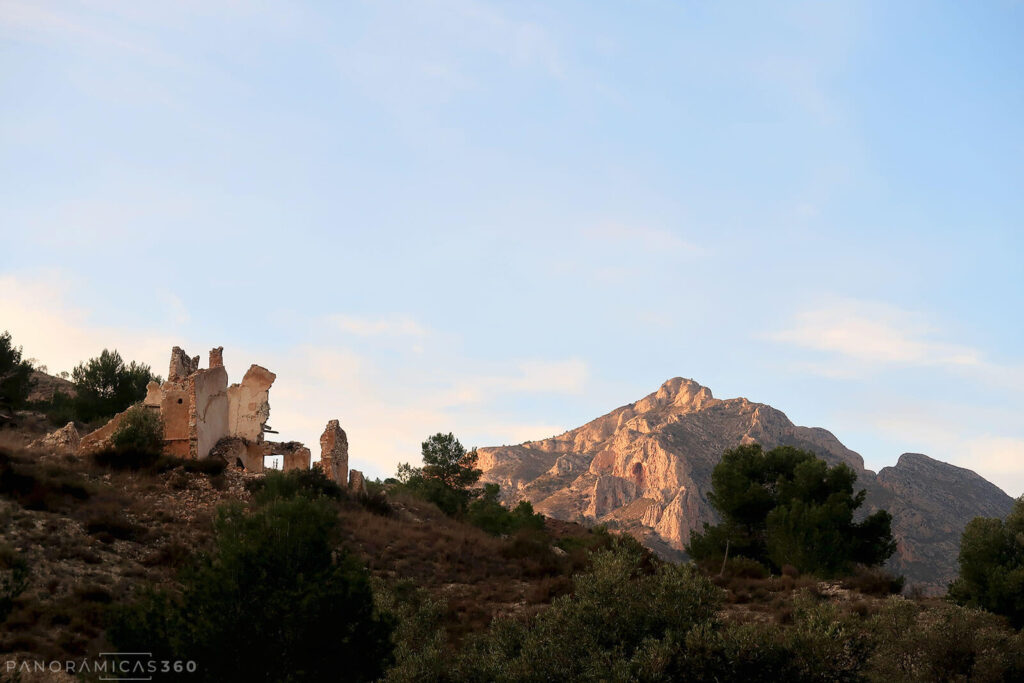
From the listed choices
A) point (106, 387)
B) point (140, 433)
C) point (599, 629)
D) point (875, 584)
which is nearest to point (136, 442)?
point (140, 433)

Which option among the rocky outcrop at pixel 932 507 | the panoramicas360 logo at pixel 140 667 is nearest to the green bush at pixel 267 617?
the panoramicas360 logo at pixel 140 667

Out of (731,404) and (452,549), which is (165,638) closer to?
(452,549)

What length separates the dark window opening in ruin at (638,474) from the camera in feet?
397

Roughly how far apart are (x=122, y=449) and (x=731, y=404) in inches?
4688

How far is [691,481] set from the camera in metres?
109

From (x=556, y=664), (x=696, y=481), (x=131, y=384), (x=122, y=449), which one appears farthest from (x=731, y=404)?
(x=556, y=664)

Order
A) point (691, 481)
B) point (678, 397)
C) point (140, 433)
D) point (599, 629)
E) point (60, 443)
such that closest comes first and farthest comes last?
point (599, 629)
point (140, 433)
point (60, 443)
point (691, 481)
point (678, 397)

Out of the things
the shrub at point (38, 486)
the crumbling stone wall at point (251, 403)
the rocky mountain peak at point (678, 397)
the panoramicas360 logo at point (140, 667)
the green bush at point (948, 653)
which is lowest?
the green bush at point (948, 653)

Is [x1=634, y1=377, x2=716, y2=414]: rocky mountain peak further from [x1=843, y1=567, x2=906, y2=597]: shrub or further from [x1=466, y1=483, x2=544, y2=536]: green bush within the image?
[x1=843, y1=567, x2=906, y2=597]: shrub

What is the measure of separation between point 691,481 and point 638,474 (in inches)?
558

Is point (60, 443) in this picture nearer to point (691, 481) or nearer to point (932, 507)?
point (691, 481)

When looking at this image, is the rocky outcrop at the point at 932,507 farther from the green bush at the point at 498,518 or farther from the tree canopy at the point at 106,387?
the tree canopy at the point at 106,387

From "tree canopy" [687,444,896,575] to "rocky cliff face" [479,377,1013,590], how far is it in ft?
163

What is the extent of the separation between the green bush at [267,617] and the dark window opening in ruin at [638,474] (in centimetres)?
11001
